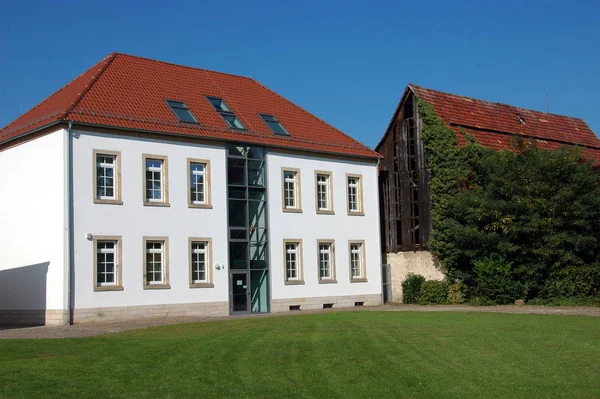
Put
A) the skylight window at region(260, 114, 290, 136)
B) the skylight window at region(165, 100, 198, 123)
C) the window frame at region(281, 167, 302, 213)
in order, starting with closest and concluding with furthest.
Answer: the skylight window at region(165, 100, 198, 123) → the window frame at region(281, 167, 302, 213) → the skylight window at region(260, 114, 290, 136)

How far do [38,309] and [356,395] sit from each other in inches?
771

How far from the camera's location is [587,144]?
158ft

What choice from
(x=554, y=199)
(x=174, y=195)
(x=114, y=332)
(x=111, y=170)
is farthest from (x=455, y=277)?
(x=114, y=332)

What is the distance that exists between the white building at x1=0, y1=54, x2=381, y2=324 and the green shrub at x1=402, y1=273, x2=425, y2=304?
4.19 feet

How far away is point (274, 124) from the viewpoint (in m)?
36.2

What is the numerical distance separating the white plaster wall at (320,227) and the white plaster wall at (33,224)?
29.5ft

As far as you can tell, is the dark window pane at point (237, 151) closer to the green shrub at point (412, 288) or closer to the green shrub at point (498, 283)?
the green shrub at point (412, 288)

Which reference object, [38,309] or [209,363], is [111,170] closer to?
[38,309]

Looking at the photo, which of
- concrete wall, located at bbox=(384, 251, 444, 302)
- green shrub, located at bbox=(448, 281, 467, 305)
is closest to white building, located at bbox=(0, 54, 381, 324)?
concrete wall, located at bbox=(384, 251, 444, 302)

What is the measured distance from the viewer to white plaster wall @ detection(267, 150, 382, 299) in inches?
1351

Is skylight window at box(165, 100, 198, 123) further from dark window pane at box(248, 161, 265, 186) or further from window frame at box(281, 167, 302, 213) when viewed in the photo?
window frame at box(281, 167, 302, 213)

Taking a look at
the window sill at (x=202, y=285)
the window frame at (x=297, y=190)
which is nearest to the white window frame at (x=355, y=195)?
the window frame at (x=297, y=190)

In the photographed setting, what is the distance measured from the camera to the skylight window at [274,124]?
3559 cm

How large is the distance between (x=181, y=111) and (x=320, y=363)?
19.9m
